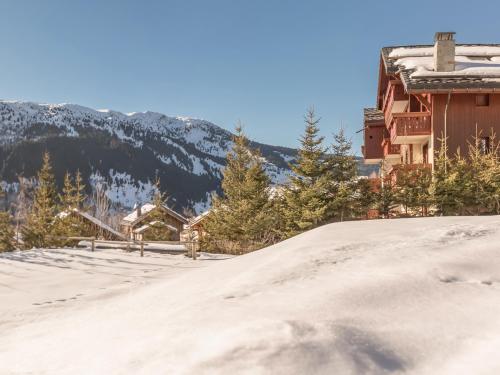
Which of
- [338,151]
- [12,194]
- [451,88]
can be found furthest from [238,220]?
[12,194]

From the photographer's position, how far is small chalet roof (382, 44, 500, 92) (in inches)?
691

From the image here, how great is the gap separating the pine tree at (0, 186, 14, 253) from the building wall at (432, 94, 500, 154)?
30574 millimetres

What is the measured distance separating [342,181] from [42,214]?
2264cm

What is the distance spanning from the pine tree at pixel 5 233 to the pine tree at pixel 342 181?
25.4m

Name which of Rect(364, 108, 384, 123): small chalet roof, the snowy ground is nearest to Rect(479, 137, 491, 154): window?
Rect(364, 108, 384, 123): small chalet roof

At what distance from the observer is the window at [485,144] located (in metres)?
Result: 18.3

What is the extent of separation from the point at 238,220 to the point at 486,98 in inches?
571

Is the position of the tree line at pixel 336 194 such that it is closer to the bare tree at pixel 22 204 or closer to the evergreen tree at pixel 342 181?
the evergreen tree at pixel 342 181

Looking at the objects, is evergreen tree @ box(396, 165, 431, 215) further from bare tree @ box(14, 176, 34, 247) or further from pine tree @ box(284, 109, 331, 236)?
bare tree @ box(14, 176, 34, 247)

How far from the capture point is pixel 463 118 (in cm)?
1850

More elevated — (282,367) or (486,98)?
(486,98)

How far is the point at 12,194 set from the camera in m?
141

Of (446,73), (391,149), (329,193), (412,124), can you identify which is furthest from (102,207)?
(446,73)

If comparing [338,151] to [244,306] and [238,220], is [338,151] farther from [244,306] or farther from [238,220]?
[244,306]
